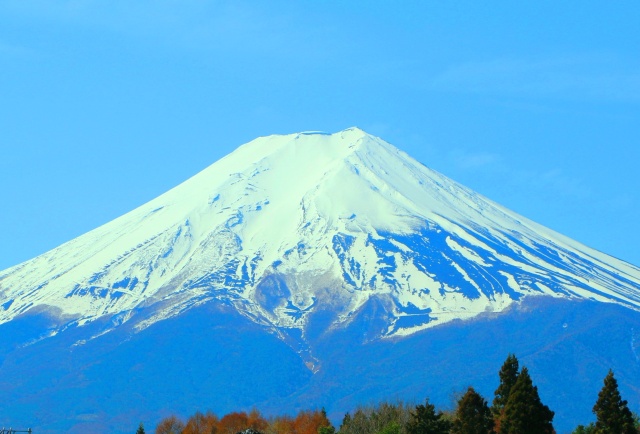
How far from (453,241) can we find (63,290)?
43478 millimetres

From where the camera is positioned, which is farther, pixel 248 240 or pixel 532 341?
pixel 248 240

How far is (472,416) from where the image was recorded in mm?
43688

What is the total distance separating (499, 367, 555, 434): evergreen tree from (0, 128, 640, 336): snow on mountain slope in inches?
3862

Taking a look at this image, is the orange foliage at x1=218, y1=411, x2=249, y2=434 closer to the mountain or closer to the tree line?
the tree line

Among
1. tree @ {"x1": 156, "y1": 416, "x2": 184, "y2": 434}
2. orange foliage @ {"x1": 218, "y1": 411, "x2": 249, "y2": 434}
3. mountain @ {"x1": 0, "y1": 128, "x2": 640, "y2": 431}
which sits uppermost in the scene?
mountain @ {"x1": 0, "y1": 128, "x2": 640, "y2": 431}

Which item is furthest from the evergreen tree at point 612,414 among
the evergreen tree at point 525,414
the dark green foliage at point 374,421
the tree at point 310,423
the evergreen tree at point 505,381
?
the tree at point 310,423

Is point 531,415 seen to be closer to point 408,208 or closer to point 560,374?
point 560,374

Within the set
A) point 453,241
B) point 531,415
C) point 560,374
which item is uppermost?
point 453,241

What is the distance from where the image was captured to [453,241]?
517 feet

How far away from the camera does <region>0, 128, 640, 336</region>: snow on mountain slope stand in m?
146

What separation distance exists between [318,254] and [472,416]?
110 meters

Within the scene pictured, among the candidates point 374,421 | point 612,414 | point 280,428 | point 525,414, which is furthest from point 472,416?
point 280,428

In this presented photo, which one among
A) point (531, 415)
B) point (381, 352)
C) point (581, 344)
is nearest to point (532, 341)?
point (581, 344)

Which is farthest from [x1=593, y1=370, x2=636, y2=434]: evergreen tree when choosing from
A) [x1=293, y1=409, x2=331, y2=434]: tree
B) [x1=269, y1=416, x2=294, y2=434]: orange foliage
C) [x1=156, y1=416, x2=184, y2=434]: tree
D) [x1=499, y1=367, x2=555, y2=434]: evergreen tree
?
[x1=156, y1=416, x2=184, y2=434]: tree
